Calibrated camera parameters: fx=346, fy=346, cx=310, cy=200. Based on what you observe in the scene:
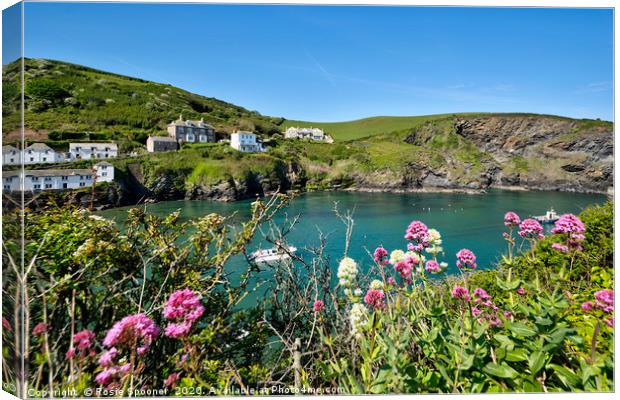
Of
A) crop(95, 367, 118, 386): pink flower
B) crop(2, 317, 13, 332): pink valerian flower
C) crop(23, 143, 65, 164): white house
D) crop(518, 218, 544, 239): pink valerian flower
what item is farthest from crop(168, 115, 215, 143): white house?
crop(518, 218, 544, 239): pink valerian flower

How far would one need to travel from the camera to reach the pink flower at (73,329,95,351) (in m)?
1.43

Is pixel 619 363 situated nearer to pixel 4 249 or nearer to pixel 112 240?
pixel 112 240

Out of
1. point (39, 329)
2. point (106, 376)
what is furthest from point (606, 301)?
point (39, 329)

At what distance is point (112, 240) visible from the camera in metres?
1.76

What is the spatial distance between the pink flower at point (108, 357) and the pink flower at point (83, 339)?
0.30 ft

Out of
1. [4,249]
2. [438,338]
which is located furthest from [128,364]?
[438,338]

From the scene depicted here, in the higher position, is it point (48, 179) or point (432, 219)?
point (48, 179)

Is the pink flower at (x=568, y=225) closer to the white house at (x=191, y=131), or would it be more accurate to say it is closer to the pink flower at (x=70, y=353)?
the pink flower at (x=70, y=353)

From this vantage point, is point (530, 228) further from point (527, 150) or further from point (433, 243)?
point (527, 150)

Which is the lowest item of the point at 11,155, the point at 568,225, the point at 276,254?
the point at 276,254

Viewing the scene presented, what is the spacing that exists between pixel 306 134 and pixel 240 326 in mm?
49124

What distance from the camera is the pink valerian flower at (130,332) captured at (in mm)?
1380

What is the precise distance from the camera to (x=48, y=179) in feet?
6.70

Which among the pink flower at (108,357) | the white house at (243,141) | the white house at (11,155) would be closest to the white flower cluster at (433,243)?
the pink flower at (108,357)
